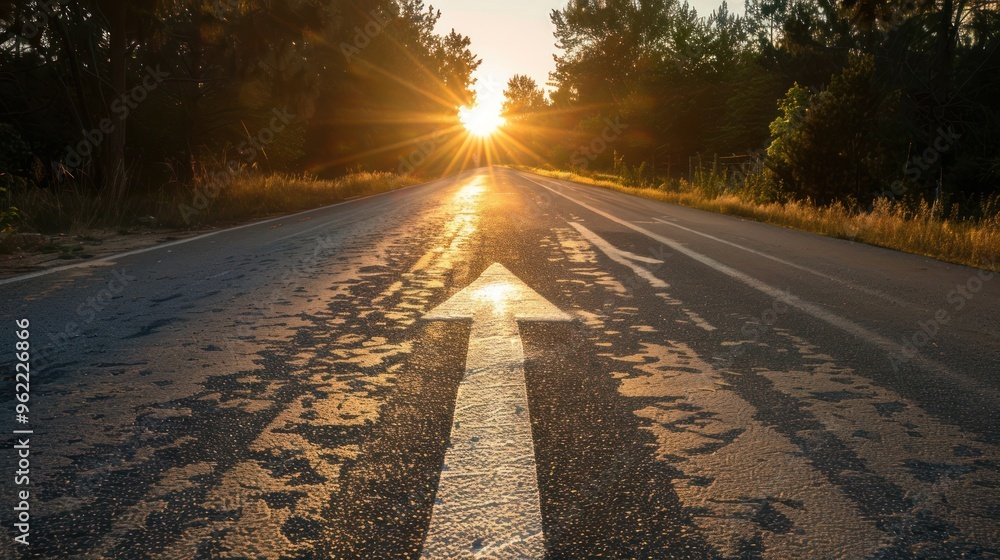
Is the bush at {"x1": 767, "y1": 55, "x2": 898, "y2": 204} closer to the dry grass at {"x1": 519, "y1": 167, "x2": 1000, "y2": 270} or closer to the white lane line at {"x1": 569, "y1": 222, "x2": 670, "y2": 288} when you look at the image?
the dry grass at {"x1": 519, "y1": 167, "x2": 1000, "y2": 270}

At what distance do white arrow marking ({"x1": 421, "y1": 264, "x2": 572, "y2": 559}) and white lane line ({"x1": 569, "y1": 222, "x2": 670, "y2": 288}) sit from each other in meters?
2.53

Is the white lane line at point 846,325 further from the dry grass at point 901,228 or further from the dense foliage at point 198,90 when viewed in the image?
the dense foliage at point 198,90

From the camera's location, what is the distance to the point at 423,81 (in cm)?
5147

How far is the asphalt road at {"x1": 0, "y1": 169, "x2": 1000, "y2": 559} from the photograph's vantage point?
203 cm

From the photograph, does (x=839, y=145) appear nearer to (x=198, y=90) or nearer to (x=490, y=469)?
(x=490, y=469)

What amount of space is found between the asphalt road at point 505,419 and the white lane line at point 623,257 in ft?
0.68

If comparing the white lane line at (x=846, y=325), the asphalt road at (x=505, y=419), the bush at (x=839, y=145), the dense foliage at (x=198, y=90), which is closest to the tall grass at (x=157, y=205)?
the dense foliage at (x=198, y=90)

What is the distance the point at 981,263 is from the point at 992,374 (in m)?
5.83

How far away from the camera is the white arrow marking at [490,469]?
195cm

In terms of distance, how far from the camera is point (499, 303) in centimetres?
544

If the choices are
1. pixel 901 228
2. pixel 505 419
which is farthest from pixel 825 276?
pixel 505 419

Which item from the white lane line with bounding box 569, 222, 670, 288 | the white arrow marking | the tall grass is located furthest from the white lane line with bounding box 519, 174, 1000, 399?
the tall grass

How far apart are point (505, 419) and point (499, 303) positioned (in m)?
2.58

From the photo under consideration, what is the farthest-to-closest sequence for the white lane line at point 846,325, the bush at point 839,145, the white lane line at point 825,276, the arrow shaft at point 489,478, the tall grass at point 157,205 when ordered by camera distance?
the bush at point 839,145 → the tall grass at point 157,205 → the white lane line at point 825,276 → the white lane line at point 846,325 → the arrow shaft at point 489,478
